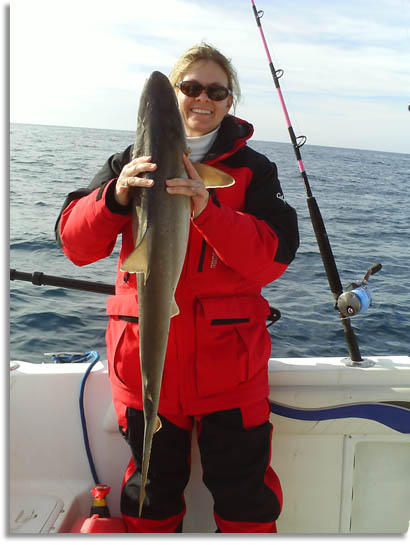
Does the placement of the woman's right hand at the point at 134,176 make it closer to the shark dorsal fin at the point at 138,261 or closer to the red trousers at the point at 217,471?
the shark dorsal fin at the point at 138,261

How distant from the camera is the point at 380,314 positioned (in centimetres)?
1083

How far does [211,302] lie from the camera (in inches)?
113

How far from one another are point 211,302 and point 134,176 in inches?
35.0

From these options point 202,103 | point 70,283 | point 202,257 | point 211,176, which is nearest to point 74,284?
point 70,283

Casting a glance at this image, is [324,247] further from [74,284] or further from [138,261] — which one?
[138,261]

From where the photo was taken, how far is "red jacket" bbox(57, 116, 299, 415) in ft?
9.24

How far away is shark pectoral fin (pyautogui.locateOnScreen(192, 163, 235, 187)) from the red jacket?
436 millimetres

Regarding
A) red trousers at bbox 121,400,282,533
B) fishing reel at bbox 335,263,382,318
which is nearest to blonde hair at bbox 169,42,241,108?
fishing reel at bbox 335,263,382,318

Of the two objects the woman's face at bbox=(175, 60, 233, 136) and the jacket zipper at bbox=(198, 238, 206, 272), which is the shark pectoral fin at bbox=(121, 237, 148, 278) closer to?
the jacket zipper at bbox=(198, 238, 206, 272)

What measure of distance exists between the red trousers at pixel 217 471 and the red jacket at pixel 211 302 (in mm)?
112

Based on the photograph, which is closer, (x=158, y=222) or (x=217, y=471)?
(x=158, y=222)

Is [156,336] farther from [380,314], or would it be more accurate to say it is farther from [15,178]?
[15,178]

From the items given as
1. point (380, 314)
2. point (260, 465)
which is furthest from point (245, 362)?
point (380, 314)

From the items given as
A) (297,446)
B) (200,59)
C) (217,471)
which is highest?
(200,59)
